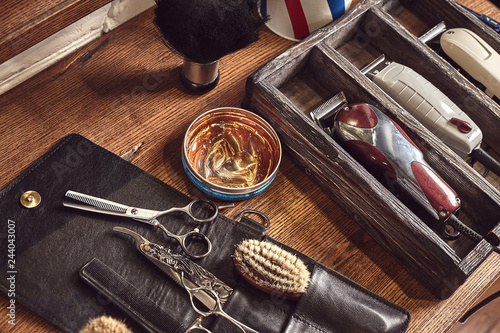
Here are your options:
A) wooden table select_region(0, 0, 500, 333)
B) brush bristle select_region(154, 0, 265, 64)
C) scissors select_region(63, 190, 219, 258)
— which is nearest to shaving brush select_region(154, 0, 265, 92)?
brush bristle select_region(154, 0, 265, 64)

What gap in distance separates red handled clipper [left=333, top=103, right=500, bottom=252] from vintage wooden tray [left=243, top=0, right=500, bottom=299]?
3 cm

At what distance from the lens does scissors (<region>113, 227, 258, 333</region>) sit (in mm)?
634

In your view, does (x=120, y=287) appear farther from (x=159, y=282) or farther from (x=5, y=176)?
(x=5, y=176)

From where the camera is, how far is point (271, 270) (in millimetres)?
634

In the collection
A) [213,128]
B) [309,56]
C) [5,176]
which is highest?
[309,56]

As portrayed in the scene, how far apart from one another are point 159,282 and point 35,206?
0.19 metres

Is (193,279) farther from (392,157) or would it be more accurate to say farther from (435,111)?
(435,111)

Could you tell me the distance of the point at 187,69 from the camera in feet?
2.61

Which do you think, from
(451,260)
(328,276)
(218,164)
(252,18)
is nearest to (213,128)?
(218,164)

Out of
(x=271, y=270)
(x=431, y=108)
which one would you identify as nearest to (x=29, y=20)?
(x=271, y=270)

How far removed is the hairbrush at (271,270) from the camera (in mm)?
633

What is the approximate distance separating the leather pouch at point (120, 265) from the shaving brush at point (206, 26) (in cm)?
19

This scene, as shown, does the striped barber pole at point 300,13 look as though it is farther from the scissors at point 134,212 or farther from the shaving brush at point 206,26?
the scissors at point 134,212

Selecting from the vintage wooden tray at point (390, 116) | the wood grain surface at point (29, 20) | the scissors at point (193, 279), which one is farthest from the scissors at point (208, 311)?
the wood grain surface at point (29, 20)
